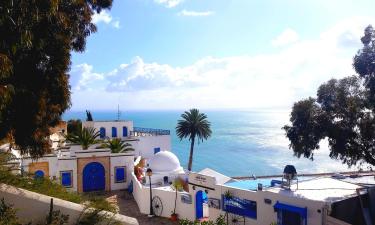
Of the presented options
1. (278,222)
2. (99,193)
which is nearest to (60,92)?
(278,222)

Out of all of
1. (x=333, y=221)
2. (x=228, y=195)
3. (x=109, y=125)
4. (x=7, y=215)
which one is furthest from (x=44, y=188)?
(x=109, y=125)

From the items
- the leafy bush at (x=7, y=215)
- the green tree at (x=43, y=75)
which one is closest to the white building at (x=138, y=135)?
the green tree at (x=43, y=75)

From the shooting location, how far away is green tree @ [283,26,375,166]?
17.6 metres

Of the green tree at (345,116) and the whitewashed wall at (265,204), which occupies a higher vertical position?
the green tree at (345,116)

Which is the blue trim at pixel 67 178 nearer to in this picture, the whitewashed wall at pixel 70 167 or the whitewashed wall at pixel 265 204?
the whitewashed wall at pixel 70 167

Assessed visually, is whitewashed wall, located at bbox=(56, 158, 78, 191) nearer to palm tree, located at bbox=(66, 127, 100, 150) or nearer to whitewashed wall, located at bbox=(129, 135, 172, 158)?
palm tree, located at bbox=(66, 127, 100, 150)

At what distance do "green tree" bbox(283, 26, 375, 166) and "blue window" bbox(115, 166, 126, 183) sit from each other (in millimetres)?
15185

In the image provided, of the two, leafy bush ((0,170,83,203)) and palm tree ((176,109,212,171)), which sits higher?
palm tree ((176,109,212,171))

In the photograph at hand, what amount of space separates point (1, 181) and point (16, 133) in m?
1.80

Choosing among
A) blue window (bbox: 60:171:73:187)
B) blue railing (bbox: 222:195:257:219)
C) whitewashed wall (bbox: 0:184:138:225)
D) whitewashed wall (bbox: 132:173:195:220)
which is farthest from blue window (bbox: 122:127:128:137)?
whitewashed wall (bbox: 0:184:138:225)

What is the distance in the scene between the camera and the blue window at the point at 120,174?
28906mm

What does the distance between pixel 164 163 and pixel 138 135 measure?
10.8 m

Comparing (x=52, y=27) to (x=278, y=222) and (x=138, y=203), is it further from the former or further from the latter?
(x=138, y=203)

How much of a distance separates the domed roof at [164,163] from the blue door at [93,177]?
13.5ft
